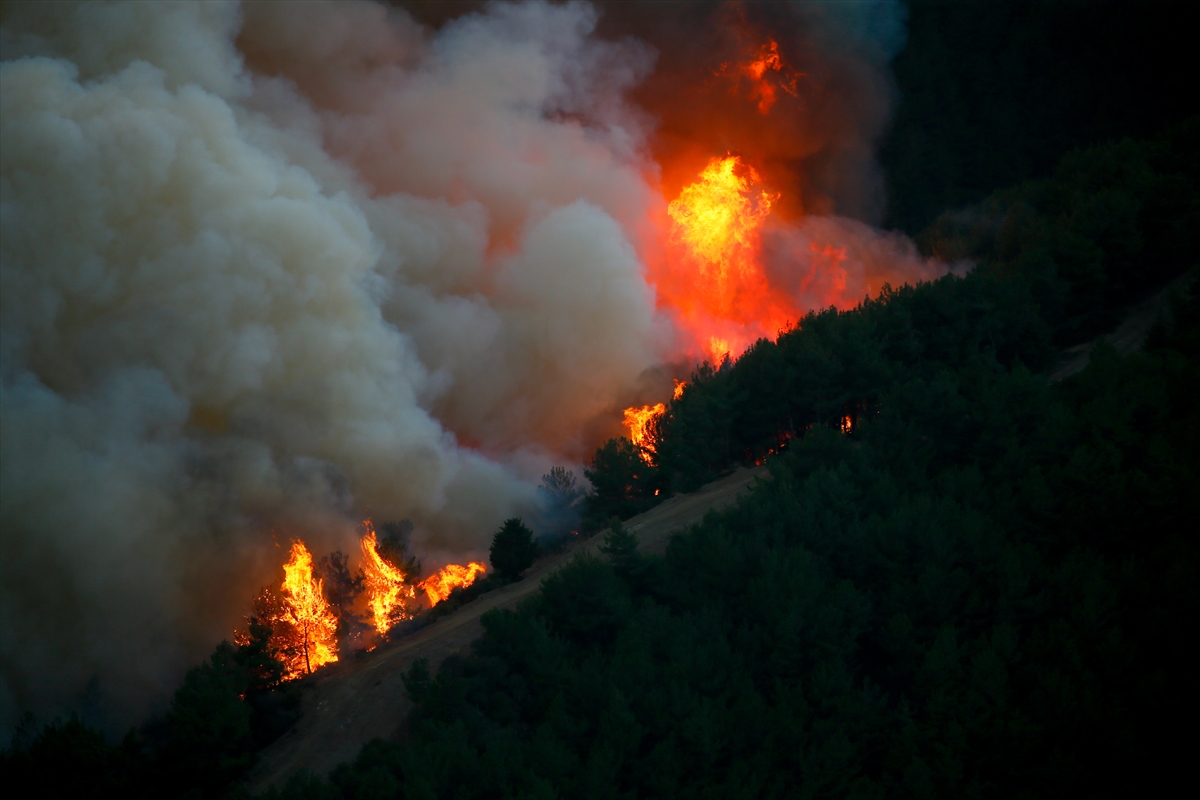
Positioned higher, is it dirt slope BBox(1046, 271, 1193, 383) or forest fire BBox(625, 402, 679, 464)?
forest fire BBox(625, 402, 679, 464)

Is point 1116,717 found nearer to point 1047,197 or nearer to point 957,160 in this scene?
point 1047,197

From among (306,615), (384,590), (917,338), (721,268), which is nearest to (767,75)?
(721,268)

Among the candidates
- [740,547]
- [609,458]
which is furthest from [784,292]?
[740,547]

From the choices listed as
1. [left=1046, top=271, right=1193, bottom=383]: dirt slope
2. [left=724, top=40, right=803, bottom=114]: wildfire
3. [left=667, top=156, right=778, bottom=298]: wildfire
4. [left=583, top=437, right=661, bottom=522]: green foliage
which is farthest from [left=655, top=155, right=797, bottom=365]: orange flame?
[left=1046, top=271, right=1193, bottom=383]: dirt slope

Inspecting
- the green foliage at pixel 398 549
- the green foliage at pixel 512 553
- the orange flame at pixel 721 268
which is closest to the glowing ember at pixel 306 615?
the green foliage at pixel 398 549

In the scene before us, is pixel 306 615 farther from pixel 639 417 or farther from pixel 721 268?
pixel 721 268

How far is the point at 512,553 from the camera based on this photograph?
95.7 ft

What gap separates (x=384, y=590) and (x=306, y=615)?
2926mm

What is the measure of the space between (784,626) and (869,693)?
6.80 ft

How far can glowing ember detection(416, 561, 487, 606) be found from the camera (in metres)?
32.6

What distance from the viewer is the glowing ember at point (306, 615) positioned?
88.3ft

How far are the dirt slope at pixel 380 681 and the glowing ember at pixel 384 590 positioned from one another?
2.23 metres

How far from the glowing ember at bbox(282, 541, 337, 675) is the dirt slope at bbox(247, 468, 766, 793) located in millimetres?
1199

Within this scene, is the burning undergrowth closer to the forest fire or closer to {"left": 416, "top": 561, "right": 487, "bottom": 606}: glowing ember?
{"left": 416, "top": 561, "right": 487, "bottom": 606}: glowing ember
